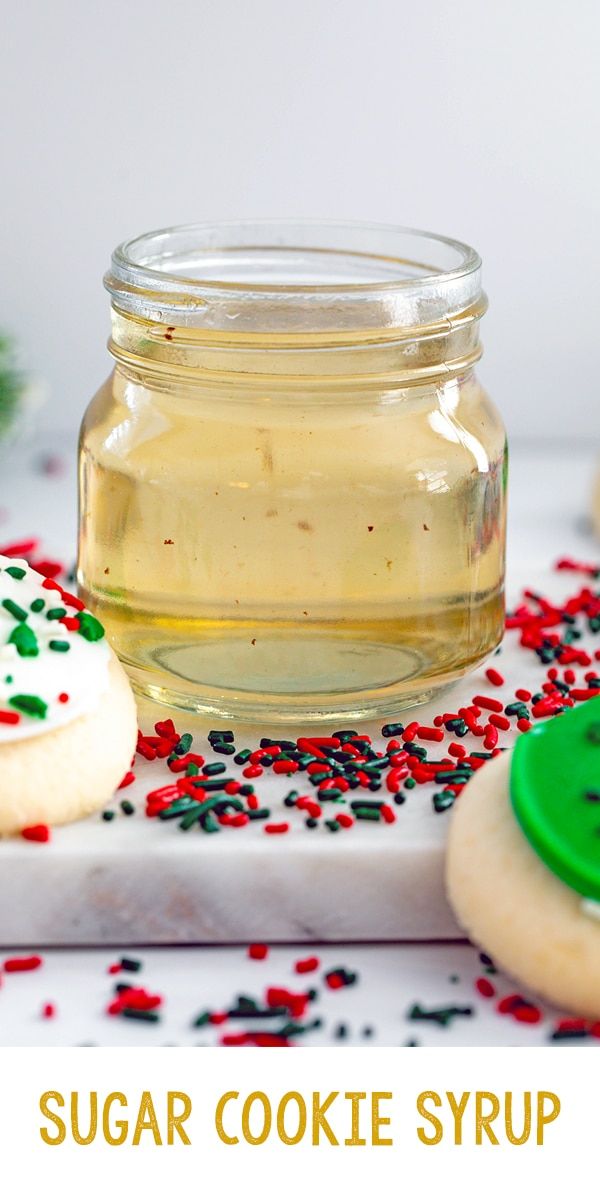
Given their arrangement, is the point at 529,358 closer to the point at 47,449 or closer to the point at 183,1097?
the point at 47,449

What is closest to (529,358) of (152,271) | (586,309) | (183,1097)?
(586,309)

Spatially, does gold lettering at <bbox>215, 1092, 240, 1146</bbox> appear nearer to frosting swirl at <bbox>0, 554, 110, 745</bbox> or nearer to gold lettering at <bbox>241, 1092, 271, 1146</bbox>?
gold lettering at <bbox>241, 1092, 271, 1146</bbox>

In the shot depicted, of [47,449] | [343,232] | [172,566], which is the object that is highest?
[343,232]

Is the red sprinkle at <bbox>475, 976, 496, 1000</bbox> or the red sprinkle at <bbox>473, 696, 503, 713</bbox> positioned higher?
the red sprinkle at <bbox>473, 696, 503, 713</bbox>

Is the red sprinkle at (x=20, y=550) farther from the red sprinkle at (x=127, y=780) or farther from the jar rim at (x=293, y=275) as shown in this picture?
the red sprinkle at (x=127, y=780)

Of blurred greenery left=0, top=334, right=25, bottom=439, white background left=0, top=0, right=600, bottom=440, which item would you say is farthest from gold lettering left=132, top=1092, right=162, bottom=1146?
white background left=0, top=0, right=600, bottom=440

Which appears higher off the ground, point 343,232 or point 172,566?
point 343,232

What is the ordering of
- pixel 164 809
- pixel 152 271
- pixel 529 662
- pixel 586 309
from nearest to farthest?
pixel 164 809
pixel 152 271
pixel 529 662
pixel 586 309
